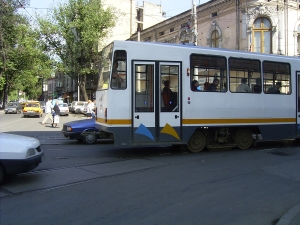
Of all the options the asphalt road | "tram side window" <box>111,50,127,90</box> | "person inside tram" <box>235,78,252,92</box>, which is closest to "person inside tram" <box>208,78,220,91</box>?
"person inside tram" <box>235,78,252,92</box>

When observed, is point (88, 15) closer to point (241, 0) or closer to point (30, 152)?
point (241, 0)

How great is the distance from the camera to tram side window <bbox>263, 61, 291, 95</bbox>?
449 inches

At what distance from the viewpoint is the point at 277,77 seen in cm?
1165

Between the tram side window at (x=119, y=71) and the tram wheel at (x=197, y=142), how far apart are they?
9.81 feet

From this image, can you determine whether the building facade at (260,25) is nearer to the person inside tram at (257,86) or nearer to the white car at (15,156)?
the person inside tram at (257,86)

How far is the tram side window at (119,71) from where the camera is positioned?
30.5 feet

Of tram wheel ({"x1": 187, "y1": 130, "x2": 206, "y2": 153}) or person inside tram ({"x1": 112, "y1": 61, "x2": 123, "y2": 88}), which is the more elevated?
person inside tram ({"x1": 112, "y1": 61, "x2": 123, "y2": 88})

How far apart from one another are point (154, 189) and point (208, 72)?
16.7 ft

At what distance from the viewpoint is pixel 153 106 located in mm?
9594

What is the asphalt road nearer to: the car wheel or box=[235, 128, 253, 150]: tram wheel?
box=[235, 128, 253, 150]: tram wheel

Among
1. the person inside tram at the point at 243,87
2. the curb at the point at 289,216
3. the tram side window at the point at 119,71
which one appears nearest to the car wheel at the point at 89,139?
the tram side window at the point at 119,71

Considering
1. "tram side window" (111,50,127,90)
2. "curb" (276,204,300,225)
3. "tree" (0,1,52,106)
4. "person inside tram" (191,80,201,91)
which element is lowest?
"curb" (276,204,300,225)

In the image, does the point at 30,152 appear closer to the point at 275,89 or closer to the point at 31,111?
the point at 275,89

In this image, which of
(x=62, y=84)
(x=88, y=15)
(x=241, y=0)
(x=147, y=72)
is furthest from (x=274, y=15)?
(x=62, y=84)
